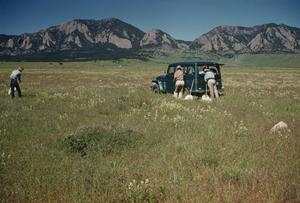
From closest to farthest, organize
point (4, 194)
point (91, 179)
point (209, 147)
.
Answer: point (4, 194)
point (91, 179)
point (209, 147)

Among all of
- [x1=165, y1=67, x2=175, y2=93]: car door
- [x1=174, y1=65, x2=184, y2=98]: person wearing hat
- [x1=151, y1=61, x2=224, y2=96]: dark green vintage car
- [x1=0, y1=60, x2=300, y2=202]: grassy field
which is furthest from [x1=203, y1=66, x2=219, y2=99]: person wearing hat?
[x1=0, y1=60, x2=300, y2=202]: grassy field

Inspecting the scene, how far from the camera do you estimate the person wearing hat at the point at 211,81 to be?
22141 millimetres

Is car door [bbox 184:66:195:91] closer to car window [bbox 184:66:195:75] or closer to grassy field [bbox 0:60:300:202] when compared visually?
car window [bbox 184:66:195:75]

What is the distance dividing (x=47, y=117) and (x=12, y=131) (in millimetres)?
3069

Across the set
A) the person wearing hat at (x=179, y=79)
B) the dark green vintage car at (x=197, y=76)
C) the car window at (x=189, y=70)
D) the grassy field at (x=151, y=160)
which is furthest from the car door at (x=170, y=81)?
the grassy field at (x=151, y=160)

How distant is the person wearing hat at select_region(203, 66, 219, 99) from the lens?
872 inches

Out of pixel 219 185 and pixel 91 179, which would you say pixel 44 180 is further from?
pixel 219 185

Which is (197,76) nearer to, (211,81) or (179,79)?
(179,79)

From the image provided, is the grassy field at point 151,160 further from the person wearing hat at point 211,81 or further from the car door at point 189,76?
the car door at point 189,76

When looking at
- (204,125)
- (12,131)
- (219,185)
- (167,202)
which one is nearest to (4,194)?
(167,202)

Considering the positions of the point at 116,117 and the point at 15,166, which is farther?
the point at 116,117

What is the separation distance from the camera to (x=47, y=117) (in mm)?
15688

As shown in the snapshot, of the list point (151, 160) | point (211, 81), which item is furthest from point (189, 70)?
point (151, 160)

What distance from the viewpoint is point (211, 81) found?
22.2 m
